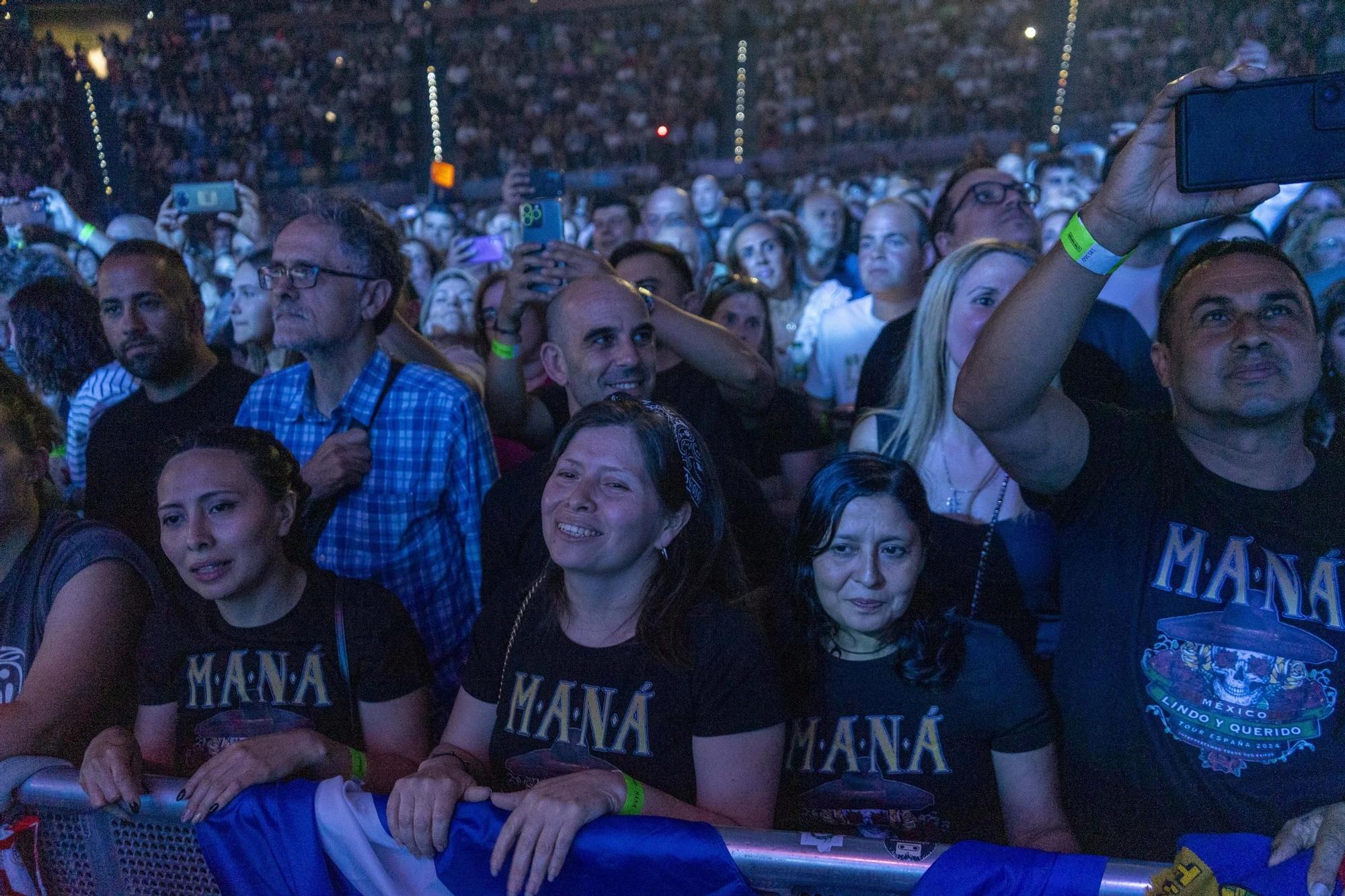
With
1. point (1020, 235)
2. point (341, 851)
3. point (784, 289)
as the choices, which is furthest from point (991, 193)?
point (341, 851)

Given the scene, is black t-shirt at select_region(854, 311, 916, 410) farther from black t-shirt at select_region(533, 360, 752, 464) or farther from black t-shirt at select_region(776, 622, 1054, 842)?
black t-shirt at select_region(776, 622, 1054, 842)

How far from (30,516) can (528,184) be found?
170 centimetres

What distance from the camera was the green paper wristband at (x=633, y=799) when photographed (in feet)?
4.72

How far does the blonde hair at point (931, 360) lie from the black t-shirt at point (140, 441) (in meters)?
1.82

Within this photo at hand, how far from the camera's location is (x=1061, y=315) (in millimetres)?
1510

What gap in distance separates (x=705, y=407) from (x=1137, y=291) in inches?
76.4

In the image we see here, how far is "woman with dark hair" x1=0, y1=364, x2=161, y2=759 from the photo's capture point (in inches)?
72.0

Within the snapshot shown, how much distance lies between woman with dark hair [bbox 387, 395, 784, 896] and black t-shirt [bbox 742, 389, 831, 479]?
103 cm

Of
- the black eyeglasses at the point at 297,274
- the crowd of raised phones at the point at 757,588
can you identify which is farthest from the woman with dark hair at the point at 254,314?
the crowd of raised phones at the point at 757,588

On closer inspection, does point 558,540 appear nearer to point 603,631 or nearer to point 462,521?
point 603,631

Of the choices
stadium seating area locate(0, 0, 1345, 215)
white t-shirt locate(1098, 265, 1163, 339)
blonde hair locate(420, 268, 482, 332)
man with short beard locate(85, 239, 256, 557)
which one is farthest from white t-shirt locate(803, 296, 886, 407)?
stadium seating area locate(0, 0, 1345, 215)

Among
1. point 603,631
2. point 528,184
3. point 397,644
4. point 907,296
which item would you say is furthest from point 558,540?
point 907,296

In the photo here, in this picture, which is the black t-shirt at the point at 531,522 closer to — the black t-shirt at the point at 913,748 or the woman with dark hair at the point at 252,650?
the woman with dark hair at the point at 252,650

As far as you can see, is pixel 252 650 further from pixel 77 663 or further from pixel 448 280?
pixel 448 280
